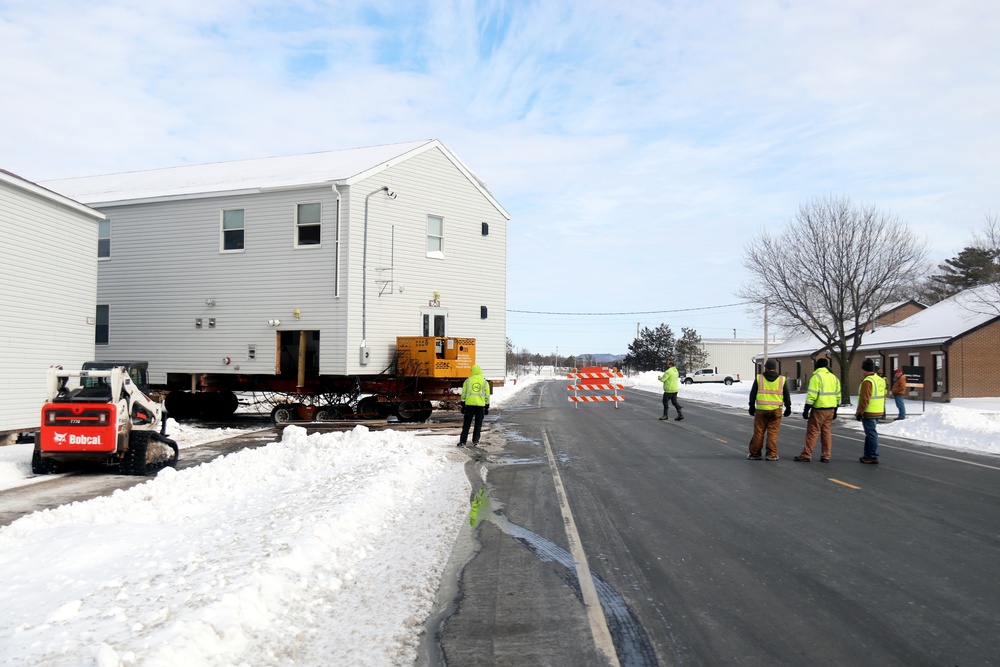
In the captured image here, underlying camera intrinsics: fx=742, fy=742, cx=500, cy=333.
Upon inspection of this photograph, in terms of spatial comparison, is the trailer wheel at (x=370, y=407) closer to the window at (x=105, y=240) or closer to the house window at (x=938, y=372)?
the window at (x=105, y=240)

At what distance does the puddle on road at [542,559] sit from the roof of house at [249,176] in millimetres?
14093

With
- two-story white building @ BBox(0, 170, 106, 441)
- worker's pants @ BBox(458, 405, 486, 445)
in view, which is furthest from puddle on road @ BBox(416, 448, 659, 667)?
two-story white building @ BBox(0, 170, 106, 441)

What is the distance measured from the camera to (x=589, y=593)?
5.76 meters

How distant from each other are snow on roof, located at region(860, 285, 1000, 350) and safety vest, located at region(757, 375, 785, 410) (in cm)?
3085

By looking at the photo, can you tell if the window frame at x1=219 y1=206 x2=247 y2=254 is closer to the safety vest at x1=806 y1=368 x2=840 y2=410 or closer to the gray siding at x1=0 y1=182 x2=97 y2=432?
the gray siding at x1=0 y1=182 x2=97 y2=432

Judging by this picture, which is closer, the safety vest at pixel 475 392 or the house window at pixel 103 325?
the safety vest at pixel 475 392

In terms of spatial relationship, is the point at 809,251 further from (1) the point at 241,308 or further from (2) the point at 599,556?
(2) the point at 599,556

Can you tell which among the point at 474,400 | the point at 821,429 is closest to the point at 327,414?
the point at 474,400

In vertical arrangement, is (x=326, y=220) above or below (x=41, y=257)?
above

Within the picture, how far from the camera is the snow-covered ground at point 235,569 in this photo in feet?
14.3

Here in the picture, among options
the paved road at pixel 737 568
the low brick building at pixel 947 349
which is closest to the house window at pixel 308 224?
the paved road at pixel 737 568

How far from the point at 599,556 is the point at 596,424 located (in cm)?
1487

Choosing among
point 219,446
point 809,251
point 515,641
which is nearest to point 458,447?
point 219,446

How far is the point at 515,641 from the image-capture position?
4809mm
